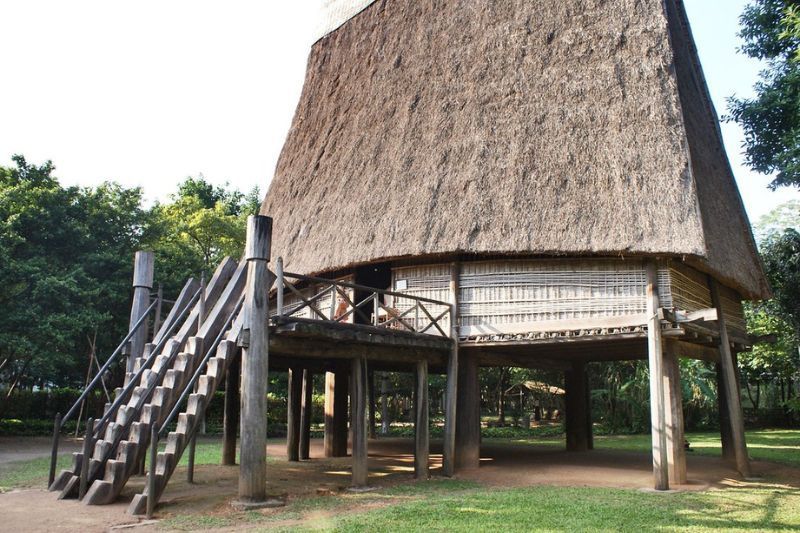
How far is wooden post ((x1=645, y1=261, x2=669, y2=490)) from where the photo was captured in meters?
8.94

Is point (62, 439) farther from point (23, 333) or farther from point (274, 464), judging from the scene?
point (274, 464)

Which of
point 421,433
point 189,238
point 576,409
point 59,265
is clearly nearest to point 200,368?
point 421,433

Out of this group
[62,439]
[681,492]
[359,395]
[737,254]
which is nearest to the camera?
[681,492]

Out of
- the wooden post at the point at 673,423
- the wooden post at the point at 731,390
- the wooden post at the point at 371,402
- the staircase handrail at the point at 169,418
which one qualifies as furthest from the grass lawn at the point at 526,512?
the wooden post at the point at 371,402

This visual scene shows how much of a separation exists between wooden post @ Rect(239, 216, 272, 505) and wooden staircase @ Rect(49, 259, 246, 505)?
17.8 inches

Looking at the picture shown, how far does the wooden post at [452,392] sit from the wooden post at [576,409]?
542 cm

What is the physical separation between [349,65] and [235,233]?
1351cm

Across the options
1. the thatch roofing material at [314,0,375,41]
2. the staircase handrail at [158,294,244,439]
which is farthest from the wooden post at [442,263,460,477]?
the thatch roofing material at [314,0,375,41]

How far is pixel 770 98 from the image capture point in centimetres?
1593

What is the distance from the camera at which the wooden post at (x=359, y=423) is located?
29.6 feet

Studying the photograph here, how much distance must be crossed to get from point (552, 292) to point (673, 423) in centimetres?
257

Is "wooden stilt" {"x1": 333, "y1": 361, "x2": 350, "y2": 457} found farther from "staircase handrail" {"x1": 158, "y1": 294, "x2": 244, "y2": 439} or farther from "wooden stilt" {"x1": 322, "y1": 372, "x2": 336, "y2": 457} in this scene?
"staircase handrail" {"x1": 158, "y1": 294, "x2": 244, "y2": 439}

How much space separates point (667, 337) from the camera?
9797 mm

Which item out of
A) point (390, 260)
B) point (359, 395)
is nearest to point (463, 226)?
point (390, 260)
